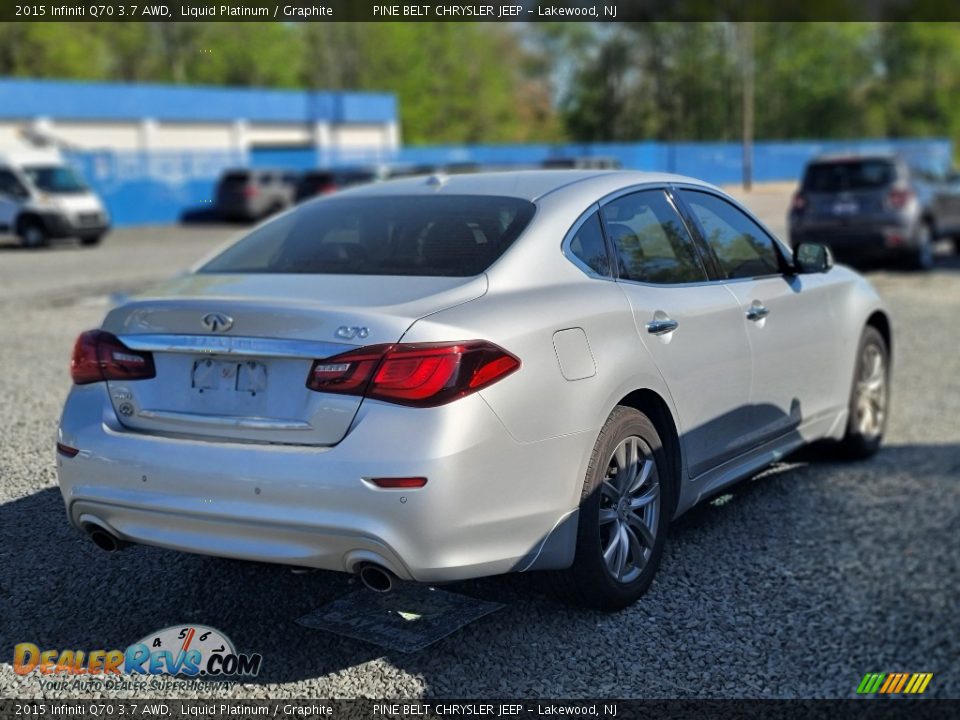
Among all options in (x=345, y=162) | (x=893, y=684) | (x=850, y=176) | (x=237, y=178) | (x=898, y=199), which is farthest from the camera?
(x=345, y=162)

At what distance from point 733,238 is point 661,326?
1.20m

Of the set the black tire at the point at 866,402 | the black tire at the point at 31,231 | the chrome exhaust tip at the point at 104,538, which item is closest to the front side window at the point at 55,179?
the black tire at the point at 31,231

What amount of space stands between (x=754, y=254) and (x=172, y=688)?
10.7 ft

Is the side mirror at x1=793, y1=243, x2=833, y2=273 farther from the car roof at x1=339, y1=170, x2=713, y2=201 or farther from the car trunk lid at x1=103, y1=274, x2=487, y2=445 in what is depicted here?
the car trunk lid at x1=103, y1=274, x2=487, y2=445

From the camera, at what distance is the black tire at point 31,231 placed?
83.8 feet

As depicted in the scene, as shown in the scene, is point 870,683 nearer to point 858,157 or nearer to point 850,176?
point 850,176

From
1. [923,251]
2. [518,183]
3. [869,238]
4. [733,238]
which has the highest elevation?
[518,183]

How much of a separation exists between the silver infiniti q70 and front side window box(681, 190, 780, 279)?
247 mm

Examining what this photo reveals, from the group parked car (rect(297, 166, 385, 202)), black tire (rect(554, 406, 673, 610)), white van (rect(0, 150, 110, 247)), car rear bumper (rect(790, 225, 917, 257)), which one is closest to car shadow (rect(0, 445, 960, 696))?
black tire (rect(554, 406, 673, 610))

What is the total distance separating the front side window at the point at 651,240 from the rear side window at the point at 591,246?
0.23 feet

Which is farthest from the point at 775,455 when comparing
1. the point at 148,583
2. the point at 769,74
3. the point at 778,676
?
the point at 769,74

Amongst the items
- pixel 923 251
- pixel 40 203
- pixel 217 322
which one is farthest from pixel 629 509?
pixel 40 203

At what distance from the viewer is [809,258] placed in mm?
5637

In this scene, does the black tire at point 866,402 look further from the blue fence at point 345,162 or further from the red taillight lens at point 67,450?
the blue fence at point 345,162
